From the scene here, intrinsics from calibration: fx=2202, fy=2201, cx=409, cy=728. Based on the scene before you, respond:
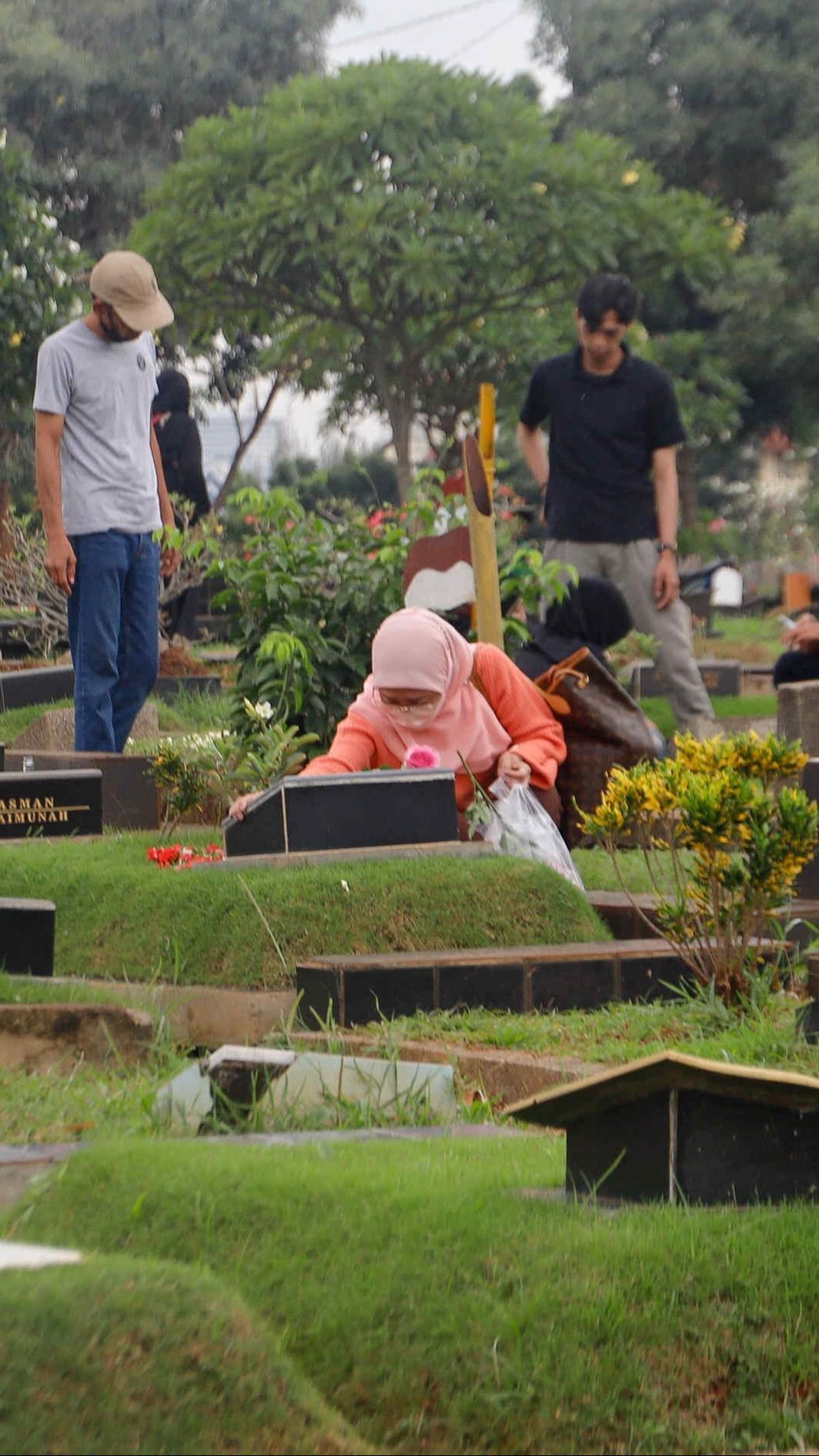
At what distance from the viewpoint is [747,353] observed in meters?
32.1

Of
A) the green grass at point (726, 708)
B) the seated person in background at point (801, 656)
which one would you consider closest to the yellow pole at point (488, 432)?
the seated person in background at point (801, 656)

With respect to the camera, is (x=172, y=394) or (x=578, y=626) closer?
(x=578, y=626)

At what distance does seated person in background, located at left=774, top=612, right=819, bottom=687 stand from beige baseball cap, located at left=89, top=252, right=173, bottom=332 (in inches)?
149

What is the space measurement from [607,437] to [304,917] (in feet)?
14.4

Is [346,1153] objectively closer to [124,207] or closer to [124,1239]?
[124,1239]

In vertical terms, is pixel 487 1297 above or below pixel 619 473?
below

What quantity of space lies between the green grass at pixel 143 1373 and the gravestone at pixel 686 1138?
0.79 metres

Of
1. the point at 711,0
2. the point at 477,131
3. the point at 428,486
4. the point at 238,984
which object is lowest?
the point at 238,984

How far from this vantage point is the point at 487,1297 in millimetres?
3080

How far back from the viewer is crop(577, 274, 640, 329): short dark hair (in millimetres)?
9391

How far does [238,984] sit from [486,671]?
1.64 metres

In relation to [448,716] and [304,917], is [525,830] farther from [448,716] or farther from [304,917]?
[304,917]

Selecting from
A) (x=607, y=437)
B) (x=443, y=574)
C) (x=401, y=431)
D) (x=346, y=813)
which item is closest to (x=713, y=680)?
(x=607, y=437)

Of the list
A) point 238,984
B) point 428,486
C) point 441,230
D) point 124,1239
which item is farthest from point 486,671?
point 441,230
